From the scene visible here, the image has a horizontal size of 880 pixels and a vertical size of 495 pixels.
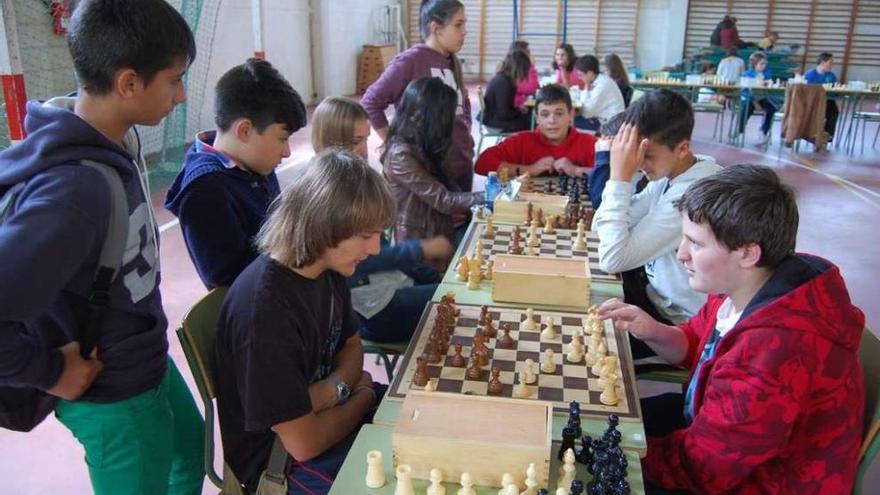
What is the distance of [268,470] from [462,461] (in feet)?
1.92

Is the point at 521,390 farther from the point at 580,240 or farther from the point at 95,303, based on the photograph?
the point at 580,240

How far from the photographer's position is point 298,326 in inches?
60.2

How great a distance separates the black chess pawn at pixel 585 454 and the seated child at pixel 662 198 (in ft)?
3.46

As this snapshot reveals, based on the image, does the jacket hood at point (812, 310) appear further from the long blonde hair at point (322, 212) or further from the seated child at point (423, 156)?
the seated child at point (423, 156)

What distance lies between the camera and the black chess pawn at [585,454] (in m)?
1.35

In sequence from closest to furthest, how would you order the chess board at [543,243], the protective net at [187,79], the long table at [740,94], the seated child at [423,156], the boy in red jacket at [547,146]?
the chess board at [543,243] < the seated child at [423,156] < the boy in red jacket at [547,146] < the protective net at [187,79] < the long table at [740,94]

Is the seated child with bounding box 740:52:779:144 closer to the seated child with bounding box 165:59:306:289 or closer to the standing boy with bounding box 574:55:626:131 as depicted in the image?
the standing boy with bounding box 574:55:626:131

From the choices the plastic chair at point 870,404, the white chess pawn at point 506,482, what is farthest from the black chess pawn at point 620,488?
the plastic chair at point 870,404

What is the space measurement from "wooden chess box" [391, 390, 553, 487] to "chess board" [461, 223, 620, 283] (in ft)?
3.77

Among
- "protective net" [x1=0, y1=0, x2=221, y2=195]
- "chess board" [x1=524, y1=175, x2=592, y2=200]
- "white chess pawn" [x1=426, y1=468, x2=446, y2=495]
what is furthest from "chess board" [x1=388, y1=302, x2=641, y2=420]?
"protective net" [x1=0, y1=0, x2=221, y2=195]

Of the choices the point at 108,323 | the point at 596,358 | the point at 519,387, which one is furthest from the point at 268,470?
the point at 596,358

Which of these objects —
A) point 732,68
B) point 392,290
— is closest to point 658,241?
point 392,290

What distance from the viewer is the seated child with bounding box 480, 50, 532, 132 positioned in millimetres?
7062

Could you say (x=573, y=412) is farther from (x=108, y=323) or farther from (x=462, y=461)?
(x=108, y=323)
